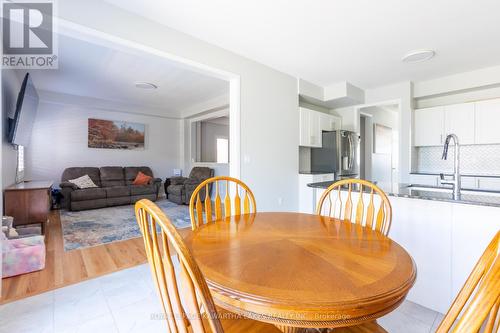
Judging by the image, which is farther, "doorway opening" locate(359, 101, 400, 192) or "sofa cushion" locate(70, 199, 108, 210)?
"doorway opening" locate(359, 101, 400, 192)

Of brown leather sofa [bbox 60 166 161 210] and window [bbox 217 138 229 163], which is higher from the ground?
window [bbox 217 138 229 163]

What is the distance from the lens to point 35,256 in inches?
87.1

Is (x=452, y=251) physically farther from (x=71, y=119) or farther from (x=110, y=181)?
(x=71, y=119)

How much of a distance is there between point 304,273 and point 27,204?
386 centimetres

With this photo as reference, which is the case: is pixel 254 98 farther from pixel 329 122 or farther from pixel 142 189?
pixel 142 189

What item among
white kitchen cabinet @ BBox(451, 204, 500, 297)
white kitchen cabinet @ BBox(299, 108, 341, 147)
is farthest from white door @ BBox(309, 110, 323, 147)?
white kitchen cabinet @ BBox(451, 204, 500, 297)

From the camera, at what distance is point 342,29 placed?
245cm

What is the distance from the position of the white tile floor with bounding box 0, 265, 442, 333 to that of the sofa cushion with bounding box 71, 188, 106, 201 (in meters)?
3.32

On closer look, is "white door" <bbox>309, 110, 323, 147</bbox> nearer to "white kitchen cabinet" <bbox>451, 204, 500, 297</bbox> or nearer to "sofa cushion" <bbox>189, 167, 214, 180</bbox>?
"white kitchen cabinet" <bbox>451, 204, 500, 297</bbox>

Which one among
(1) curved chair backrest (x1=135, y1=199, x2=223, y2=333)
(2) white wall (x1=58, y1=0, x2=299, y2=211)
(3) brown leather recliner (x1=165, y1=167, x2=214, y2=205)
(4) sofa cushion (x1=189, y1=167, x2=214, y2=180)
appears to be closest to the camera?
(1) curved chair backrest (x1=135, y1=199, x2=223, y2=333)

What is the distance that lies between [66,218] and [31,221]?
1034 mm

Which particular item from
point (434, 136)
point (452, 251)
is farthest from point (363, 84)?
point (452, 251)

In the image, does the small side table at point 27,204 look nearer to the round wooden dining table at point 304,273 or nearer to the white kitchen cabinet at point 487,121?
the round wooden dining table at point 304,273

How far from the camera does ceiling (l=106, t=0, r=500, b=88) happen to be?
6.84 ft
